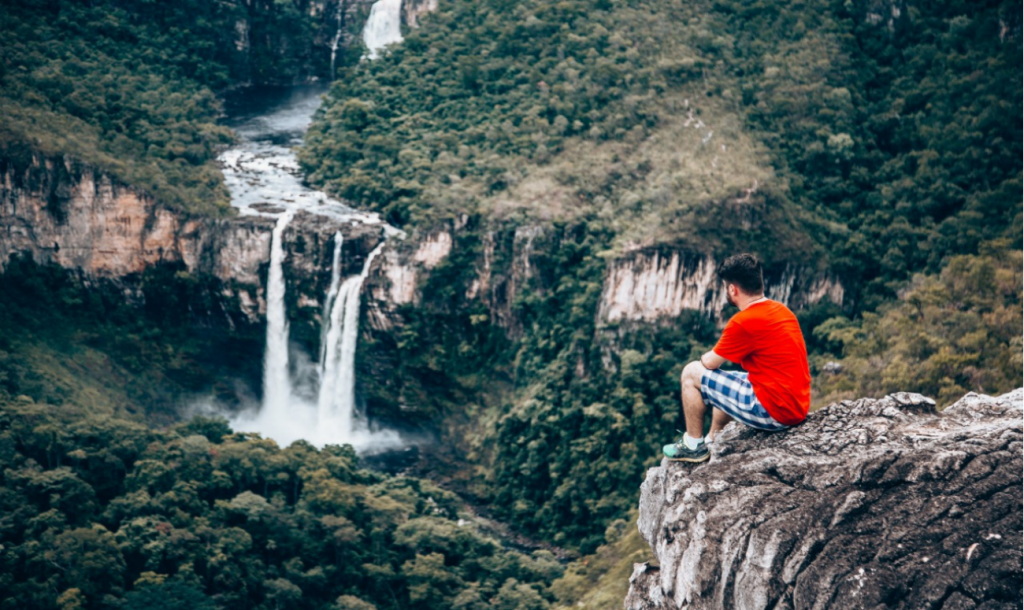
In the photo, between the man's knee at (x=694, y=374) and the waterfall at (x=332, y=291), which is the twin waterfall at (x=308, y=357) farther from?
the man's knee at (x=694, y=374)

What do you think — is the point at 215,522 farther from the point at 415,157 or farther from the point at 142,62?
the point at 142,62

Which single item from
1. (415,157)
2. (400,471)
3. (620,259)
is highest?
(415,157)

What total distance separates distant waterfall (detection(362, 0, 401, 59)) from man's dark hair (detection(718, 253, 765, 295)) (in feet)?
138

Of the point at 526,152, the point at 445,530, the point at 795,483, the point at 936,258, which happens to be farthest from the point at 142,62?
the point at 795,483

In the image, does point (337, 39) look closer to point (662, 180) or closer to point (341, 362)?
point (341, 362)

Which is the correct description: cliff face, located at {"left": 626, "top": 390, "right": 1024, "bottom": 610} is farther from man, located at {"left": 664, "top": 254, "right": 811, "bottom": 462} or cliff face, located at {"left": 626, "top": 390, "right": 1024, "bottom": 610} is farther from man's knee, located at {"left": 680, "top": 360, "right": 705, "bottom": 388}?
man's knee, located at {"left": 680, "top": 360, "right": 705, "bottom": 388}

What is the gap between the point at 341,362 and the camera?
36500mm

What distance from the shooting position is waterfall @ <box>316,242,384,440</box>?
3622cm

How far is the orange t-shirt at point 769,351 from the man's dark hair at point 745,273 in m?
0.15

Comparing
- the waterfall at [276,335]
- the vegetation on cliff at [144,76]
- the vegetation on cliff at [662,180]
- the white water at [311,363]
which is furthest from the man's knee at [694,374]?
the vegetation on cliff at [144,76]

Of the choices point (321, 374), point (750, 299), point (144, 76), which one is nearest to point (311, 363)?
point (321, 374)

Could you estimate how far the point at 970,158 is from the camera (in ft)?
106

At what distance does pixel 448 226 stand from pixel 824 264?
1224cm

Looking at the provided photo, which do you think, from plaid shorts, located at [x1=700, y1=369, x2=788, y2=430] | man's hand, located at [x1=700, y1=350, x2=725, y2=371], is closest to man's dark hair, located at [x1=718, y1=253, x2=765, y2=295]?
man's hand, located at [x1=700, y1=350, x2=725, y2=371]
